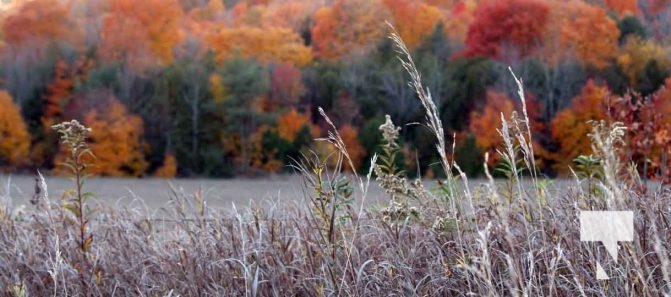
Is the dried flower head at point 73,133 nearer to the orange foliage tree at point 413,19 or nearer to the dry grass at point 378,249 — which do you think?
the dry grass at point 378,249

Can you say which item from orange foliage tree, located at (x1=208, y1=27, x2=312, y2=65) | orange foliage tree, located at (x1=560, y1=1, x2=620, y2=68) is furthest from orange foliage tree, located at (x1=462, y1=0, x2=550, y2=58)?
orange foliage tree, located at (x1=208, y1=27, x2=312, y2=65)

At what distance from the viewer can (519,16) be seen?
11.7 meters

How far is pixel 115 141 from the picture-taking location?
15633 millimetres

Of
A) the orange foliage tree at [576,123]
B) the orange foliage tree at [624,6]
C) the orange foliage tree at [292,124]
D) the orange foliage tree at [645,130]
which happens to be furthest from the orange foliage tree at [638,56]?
the orange foliage tree at [292,124]

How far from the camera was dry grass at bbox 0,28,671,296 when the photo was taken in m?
3.10

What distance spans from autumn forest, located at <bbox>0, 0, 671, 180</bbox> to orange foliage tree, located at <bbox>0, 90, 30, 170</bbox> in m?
0.04

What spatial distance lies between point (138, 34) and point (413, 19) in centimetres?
717

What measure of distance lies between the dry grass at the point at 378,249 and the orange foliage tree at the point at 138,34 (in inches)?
474

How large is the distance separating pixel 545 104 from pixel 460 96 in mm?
2670

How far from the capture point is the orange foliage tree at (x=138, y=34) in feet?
53.9

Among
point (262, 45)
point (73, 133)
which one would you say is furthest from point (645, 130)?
point (262, 45)

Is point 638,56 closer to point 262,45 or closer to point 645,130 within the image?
point 645,130

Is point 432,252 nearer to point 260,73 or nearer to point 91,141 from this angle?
point 91,141

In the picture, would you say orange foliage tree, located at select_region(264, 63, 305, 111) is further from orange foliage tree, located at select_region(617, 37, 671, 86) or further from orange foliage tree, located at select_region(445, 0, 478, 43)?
orange foliage tree, located at select_region(617, 37, 671, 86)
